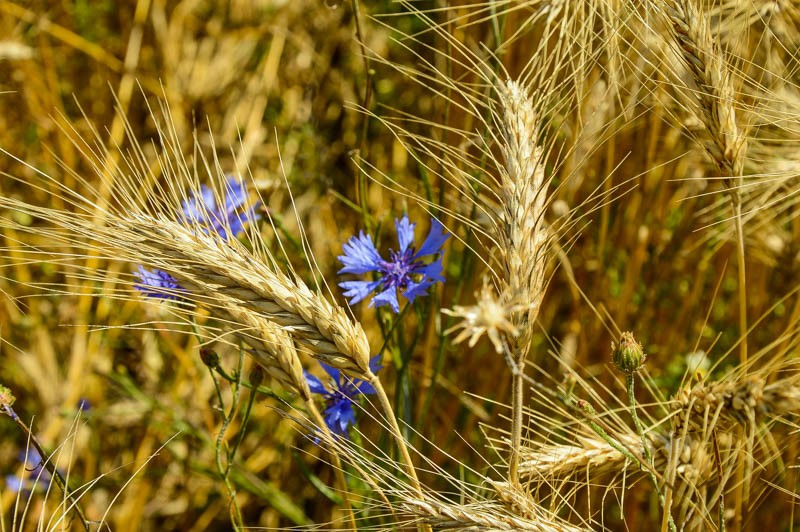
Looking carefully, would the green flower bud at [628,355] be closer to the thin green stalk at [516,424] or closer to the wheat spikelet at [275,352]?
the thin green stalk at [516,424]

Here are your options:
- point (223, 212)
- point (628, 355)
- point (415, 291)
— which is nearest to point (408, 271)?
point (415, 291)

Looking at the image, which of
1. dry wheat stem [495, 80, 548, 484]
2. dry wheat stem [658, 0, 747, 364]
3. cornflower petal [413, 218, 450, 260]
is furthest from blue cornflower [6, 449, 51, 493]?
dry wheat stem [658, 0, 747, 364]

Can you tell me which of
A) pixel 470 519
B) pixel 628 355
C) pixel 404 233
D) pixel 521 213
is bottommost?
pixel 470 519

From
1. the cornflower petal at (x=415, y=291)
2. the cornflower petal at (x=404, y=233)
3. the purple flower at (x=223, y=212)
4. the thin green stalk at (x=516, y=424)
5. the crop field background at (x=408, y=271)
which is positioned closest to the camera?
the thin green stalk at (x=516, y=424)

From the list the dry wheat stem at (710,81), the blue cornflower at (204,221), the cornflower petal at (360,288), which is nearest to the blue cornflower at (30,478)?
the blue cornflower at (204,221)

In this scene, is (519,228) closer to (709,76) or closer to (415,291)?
(415,291)
